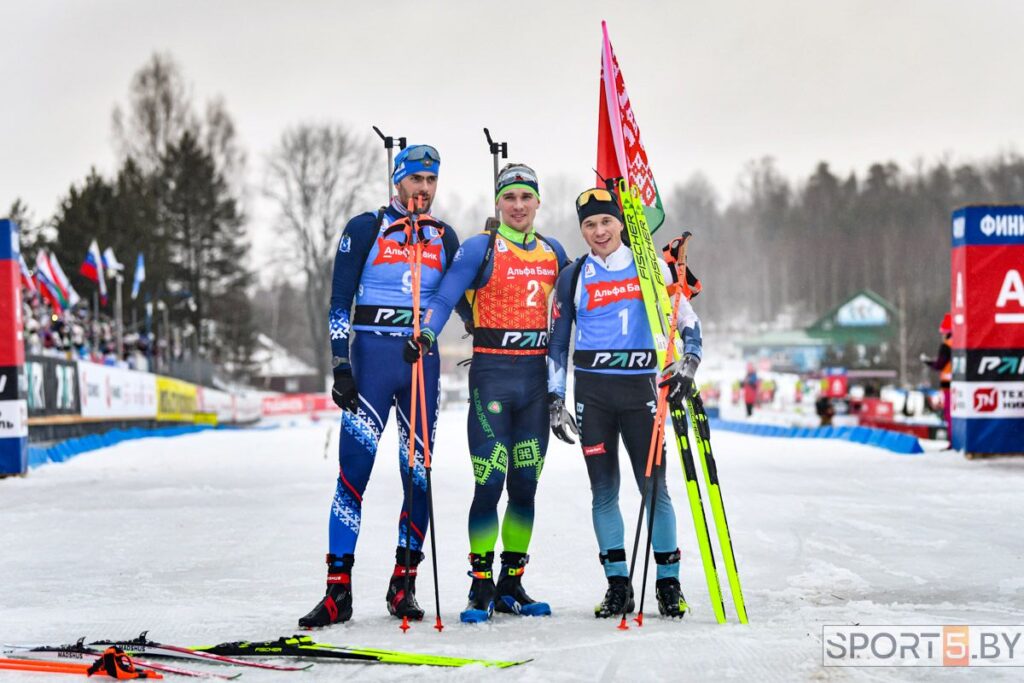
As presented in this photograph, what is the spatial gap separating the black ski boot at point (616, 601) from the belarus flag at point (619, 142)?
1.75 m

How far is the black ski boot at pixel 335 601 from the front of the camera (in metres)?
4.96

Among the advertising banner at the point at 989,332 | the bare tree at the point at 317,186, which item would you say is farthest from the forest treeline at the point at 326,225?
the advertising banner at the point at 989,332

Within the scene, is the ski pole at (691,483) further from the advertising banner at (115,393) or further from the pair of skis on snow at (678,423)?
the advertising banner at (115,393)

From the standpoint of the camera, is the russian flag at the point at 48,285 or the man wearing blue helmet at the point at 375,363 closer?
the man wearing blue helmet at the point at 375,363

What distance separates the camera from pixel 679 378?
200 inches

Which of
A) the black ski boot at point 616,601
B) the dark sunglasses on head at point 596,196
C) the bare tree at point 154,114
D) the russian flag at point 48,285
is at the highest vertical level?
the bare tree at point 154,114

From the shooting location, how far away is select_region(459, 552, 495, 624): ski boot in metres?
5.06

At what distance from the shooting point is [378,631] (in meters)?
4.88

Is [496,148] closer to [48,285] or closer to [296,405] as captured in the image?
[48,285]

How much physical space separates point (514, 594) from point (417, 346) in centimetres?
123

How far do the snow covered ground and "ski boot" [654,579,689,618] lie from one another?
0.14 m

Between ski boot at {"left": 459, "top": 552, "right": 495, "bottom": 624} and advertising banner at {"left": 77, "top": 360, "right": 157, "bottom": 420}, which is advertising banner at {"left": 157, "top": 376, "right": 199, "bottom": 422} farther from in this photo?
ski boot at {"left": 459, "top": 552, "right": 495, "bottom": 624}

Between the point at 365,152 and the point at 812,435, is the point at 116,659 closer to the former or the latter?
the point at 812,435

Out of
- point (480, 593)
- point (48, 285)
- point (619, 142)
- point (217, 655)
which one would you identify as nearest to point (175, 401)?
point (48, 285)
